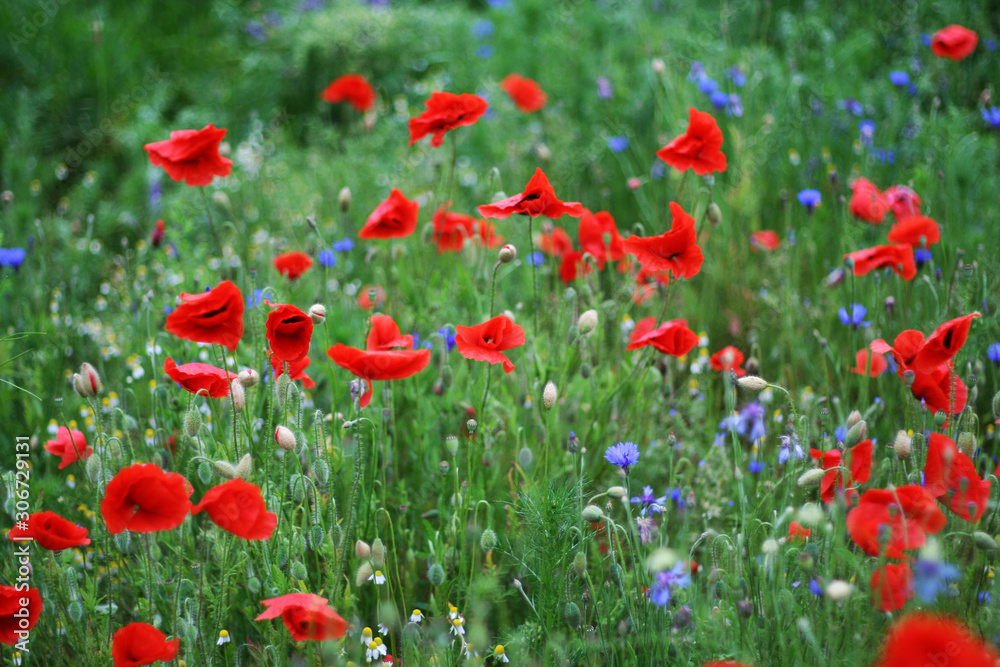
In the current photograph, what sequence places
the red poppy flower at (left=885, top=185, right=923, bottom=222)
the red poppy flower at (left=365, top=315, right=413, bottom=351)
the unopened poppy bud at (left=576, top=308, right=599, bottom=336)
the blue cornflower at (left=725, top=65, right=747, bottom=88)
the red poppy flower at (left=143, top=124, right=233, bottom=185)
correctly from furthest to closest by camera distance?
the blue cornflower at (left=725, top=65, right=747, bottom=88) < the red poppy flower at (left=885, top=185, right=923, bottom=222) < the red poppy flower at (left=143, top=124, right=233, bottom=185) < the unopened poppy bud at (left=576, top=308, right=599, bottom=336) < the red poppy flower at (left=365, top=315, right=413, bottom=351)

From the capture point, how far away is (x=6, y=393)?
219 centimetres

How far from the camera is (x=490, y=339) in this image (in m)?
1.54

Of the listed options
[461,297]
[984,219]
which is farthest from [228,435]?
[984,219]

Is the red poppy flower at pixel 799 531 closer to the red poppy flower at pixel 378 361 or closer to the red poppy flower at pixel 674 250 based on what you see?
the red poppy flower at pixel 674 250

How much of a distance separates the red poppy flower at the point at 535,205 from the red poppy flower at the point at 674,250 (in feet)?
0.50

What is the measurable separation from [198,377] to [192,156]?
26.3 inches

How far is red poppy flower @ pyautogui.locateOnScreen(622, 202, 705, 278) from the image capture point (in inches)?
63.3

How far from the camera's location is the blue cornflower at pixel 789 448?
148cm

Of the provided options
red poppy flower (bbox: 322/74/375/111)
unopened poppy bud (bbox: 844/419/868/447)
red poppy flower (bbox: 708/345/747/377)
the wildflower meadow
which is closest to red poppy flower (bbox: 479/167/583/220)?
the wildflower meadow

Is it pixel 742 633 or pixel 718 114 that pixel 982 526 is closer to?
pixel 742 633

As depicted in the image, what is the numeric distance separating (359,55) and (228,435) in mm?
3908

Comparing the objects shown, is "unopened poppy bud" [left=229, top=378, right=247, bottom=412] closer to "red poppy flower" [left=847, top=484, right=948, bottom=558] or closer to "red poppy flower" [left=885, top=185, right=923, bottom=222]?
"red poppy flower" [left=847, top=484, right=948, bottom=558]

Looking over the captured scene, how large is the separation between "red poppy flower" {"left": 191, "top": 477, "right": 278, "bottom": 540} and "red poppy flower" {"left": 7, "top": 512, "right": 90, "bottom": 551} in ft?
1.13

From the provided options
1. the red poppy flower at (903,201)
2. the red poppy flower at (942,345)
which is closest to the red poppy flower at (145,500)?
the red poppy flower at (942,345)
